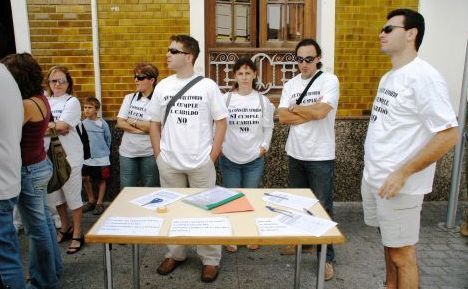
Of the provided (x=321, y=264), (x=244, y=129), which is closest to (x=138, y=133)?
(x=244, y=129)

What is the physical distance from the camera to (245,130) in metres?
4.34

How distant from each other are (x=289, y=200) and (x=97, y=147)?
299 cm

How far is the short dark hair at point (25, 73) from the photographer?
3164mm

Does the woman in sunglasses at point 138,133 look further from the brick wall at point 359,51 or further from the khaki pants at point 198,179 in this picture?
the brick wall at point 359,51

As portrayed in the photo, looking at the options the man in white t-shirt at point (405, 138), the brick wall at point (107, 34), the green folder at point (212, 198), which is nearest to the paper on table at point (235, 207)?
the green folder at point (212, 198)

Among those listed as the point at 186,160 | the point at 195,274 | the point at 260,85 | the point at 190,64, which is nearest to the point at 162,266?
the point at 195,274

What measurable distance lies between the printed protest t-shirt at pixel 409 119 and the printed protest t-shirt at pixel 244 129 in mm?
1496

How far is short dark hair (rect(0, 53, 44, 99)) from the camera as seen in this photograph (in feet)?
10.4

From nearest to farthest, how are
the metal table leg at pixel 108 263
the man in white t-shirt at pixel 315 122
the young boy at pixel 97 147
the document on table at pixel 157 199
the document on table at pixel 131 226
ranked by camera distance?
1. the document on table at pixel 131 226
2. the metal table leg at pixel 108 263
3. the document on table at pixel 157 199
4. the man in white t-shirt at pixel 315 122
5. the young boy at pixel 97 147

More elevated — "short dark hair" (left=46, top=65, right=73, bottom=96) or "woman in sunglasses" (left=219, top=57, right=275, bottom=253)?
"short dark hair" (left=46, top=65, right=73, bottom=96)

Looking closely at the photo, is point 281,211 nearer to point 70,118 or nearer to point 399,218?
point 399,218

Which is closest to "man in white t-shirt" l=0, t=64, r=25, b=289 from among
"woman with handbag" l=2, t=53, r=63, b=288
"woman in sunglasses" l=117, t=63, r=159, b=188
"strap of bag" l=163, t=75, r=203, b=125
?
"woman with handbag" l=2, t=53, r=63, b=288

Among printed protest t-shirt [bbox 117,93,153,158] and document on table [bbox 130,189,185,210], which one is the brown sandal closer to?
printed protest t-shirt [bbox 117,93,153,158]

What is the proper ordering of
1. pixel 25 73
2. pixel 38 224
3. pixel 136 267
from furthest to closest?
pixel 136 267 → pixel 38 224 → pixel 25 73
